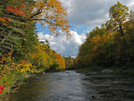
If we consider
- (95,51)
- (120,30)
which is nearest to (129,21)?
(120,30)

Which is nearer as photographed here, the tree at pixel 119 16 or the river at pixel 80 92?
the river at pixel 80 92

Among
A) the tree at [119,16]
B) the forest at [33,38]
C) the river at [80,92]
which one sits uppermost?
the tree at [119,16]

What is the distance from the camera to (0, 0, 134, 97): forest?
25.1 feet

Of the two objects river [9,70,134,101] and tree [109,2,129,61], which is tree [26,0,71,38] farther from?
tree [109,2,129,61]

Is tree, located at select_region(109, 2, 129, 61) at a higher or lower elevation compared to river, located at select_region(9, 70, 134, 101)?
higher

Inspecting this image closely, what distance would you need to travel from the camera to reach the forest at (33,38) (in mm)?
7656

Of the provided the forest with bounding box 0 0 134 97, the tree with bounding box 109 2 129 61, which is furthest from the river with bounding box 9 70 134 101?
the tree with bounding box 109 2 129 61

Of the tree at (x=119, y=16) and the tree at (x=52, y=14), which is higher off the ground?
the tree at (x=119, y=16)

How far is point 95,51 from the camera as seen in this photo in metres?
36.4

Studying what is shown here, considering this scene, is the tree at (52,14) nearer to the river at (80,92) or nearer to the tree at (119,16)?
the river at (80,92)

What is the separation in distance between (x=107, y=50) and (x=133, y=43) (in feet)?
36.5

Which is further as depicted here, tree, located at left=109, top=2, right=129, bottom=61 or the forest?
tree, located at left=109, top=2, right=129, bottom=61

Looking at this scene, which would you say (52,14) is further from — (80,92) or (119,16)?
(119,16)

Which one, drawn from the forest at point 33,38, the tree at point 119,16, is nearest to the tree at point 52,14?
the forest at point 33,38
